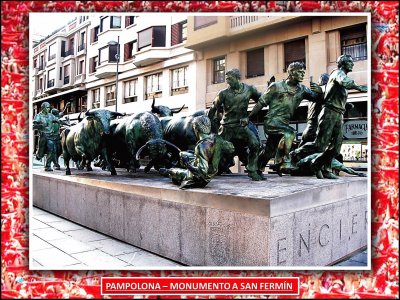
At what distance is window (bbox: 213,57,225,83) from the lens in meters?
8.02

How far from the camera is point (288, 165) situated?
593 centimetres

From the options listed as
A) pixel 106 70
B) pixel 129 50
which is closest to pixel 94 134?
pixel 106 70

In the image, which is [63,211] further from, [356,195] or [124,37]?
[356,195]

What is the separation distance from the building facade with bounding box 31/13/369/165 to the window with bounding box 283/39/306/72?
1.80 metres

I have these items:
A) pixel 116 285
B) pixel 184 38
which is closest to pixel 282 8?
pixel 184 38

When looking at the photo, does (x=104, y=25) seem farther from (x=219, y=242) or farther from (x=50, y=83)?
(x=219, y=242)

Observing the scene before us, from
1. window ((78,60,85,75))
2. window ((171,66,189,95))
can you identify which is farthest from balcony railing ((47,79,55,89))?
window ((171,66,189,95))

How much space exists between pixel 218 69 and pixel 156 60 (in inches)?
67.2

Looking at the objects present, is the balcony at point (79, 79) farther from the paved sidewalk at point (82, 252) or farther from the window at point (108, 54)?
the paved sidewalk at point (82, 252)

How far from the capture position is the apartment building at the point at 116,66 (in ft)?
16.9

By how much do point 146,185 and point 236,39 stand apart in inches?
165

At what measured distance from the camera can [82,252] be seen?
4570 millimetres

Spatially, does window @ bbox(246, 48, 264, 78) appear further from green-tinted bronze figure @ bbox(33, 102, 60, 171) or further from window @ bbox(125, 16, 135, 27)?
window @ bbox(125, 16, 135, 27)

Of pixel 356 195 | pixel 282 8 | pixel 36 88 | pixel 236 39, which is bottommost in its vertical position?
pixel 356 195
